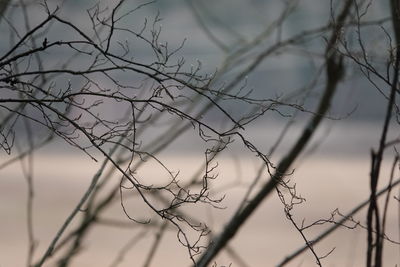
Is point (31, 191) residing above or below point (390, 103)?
above

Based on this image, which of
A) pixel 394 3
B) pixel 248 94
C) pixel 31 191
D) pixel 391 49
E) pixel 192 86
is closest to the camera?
pixel 192 86

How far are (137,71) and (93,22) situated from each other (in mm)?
209

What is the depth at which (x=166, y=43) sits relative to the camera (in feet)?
5.54

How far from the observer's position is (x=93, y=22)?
5.55ft

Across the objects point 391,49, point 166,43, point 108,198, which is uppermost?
point 108,198

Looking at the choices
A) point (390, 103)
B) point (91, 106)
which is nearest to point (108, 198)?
point (91, 106)

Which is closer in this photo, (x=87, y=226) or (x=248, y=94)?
(x=248, y=94)

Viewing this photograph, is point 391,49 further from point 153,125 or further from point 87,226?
point 87,226

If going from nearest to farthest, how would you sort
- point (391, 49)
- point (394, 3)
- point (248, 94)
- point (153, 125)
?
point (248, 94), point (391, 49), point (394, 3), point (153, 125)

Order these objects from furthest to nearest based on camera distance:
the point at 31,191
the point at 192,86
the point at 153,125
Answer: the point at 31,191 < the point at 153,125 < the point at 192,86

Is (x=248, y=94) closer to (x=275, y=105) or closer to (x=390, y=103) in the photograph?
(x=275, y=105)

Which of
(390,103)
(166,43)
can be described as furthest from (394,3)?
(166,43)

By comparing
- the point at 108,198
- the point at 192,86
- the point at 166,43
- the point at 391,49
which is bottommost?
the point at 192,86

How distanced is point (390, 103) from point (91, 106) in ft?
1.91
